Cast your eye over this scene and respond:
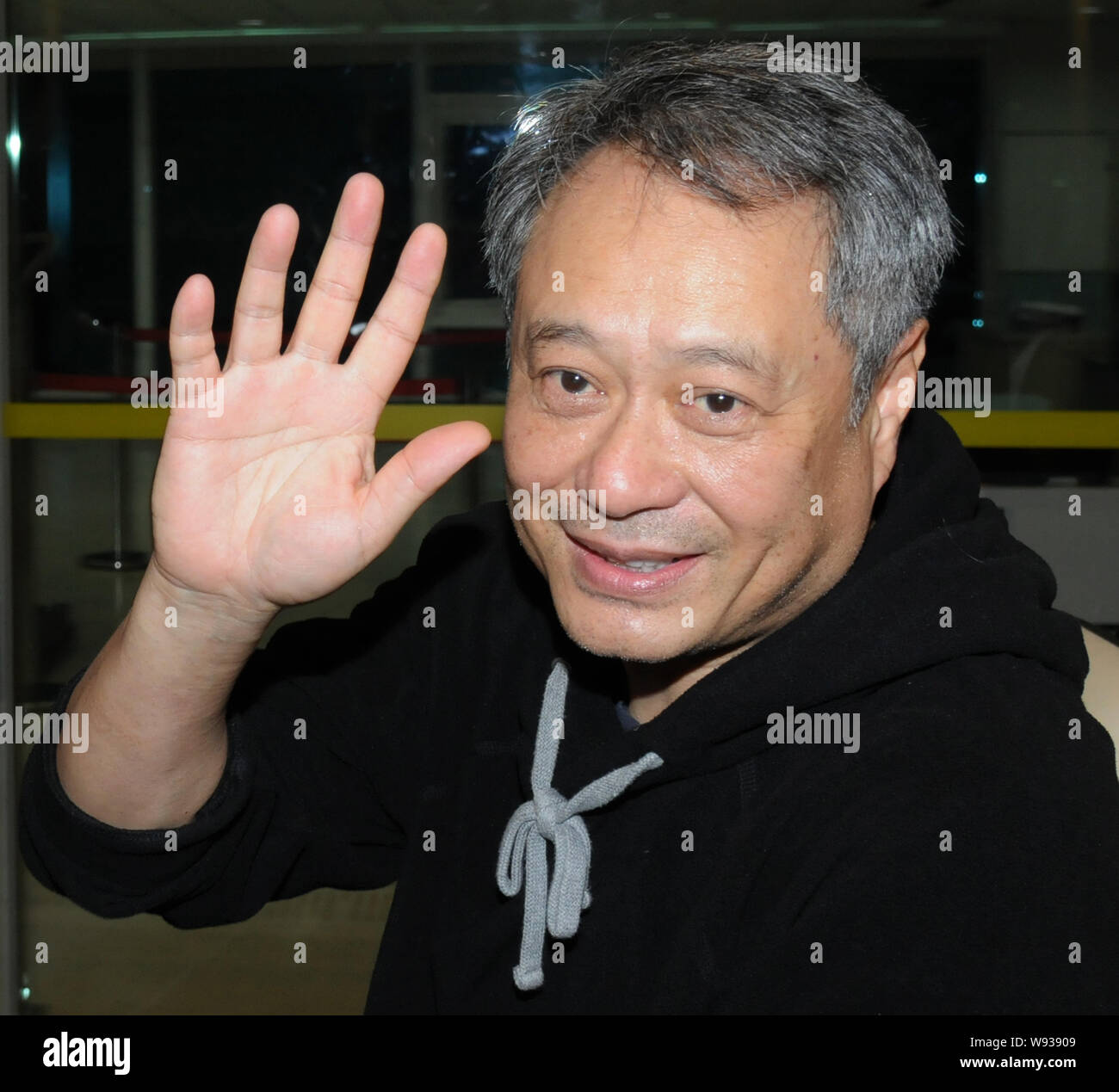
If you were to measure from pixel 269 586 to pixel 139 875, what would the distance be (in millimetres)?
387

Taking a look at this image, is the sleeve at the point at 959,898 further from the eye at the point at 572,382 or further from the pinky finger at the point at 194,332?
the pinky finger at the point at 194,332

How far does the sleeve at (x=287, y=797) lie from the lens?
1.33m

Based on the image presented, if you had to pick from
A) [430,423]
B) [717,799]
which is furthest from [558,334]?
[430,423]

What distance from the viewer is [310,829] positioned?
148 cm

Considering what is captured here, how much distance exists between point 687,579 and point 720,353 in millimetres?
222

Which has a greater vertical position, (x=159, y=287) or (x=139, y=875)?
(x=159, y=287)

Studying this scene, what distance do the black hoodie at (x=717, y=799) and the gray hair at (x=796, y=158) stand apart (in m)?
0.20

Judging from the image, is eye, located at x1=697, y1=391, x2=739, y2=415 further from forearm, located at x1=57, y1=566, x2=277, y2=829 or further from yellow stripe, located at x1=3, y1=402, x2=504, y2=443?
yellow stripe, located at x1=3, y1=402, x2=504, y2=443

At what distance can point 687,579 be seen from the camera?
1.19 m

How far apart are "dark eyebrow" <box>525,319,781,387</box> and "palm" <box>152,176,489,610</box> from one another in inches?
4.7

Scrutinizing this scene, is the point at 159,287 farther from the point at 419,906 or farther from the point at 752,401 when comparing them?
the point at 752,401

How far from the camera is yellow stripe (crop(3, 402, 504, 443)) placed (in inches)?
113

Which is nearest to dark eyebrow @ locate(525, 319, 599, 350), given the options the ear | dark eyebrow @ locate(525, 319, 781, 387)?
A: dark eyebrow @ locate(525, 319, 781, 387)
